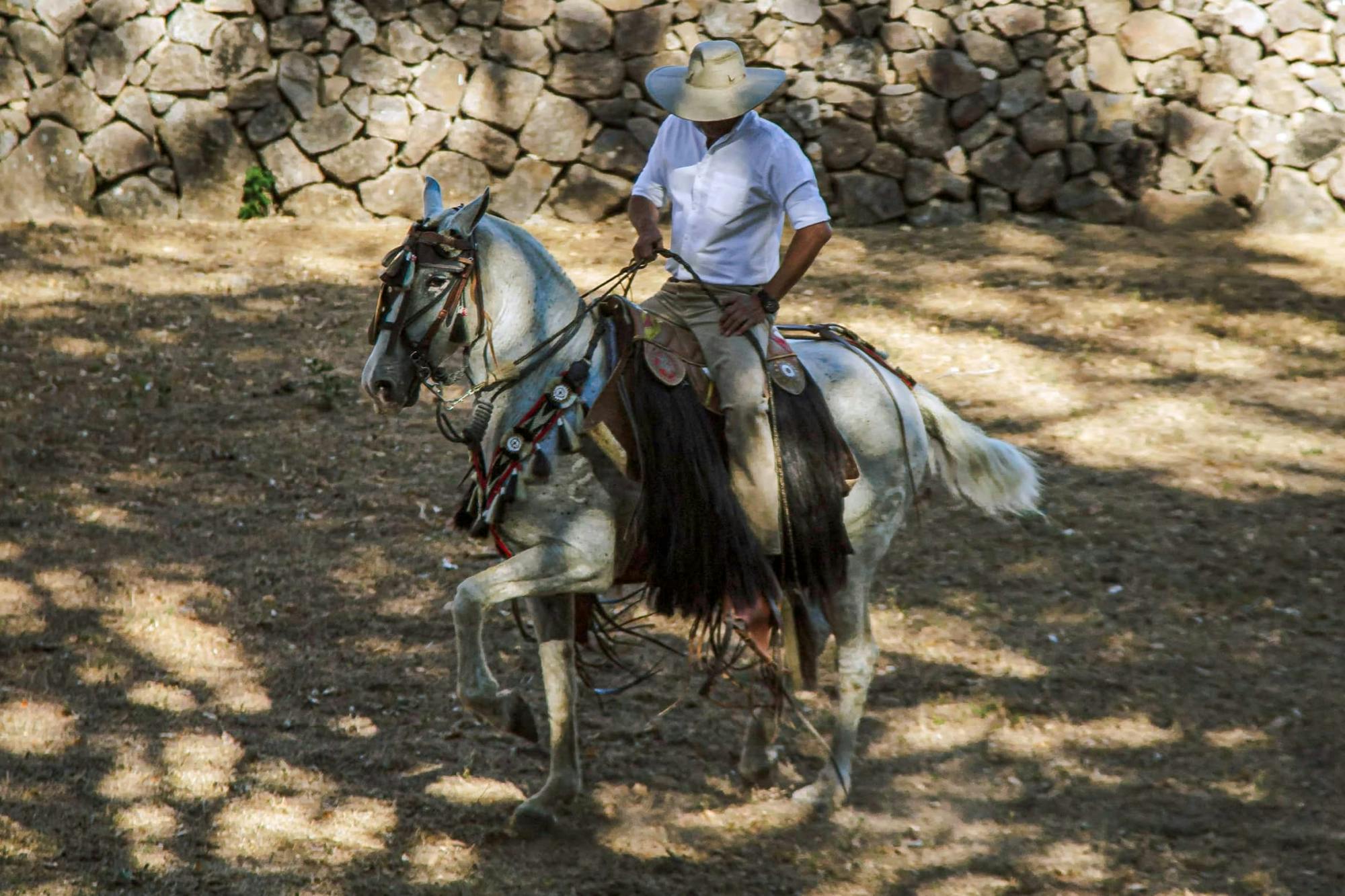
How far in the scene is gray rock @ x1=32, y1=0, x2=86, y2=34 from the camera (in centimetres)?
1156

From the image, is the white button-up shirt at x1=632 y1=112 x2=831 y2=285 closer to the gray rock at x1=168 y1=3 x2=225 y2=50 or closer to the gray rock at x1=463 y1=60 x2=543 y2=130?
the gray rock at x1=463 y1=60 x2=543 y2=130

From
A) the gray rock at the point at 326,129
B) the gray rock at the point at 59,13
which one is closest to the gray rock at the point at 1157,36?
the gray rock at the point at 326,129

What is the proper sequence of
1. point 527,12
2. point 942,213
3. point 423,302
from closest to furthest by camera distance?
point 423,302
point 527,12
point 942,213

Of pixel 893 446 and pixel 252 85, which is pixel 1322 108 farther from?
pixel 252 85

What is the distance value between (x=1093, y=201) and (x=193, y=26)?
26.3 ft

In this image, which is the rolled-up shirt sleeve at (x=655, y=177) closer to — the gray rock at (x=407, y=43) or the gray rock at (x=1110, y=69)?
the gray rock at (x=407, y=43)

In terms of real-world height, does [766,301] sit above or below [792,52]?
below

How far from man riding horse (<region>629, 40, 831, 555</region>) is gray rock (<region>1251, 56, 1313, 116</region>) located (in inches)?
335

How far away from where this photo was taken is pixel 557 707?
16.5 feet

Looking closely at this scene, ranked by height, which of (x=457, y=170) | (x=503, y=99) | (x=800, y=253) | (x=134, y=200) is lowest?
(x=134, y=200)

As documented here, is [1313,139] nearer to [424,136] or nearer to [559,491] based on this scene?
[424,136]

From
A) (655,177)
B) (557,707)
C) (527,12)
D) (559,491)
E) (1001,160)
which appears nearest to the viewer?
(559,491)

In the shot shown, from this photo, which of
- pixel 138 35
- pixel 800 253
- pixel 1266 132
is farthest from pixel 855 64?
pixel 800 253

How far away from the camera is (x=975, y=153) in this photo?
1212cm
